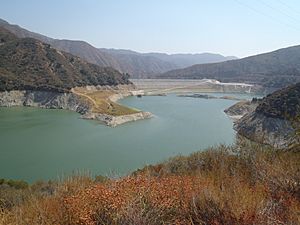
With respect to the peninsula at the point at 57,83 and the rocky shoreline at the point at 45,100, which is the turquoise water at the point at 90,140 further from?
the peninsula at the point at 57,83

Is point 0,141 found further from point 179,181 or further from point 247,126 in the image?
point 179,181

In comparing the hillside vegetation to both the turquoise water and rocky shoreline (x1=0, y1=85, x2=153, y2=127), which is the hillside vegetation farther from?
rocky shoreline (x1=0, y1=85, x2=153, y2=127)

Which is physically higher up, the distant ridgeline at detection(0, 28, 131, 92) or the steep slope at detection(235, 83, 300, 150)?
the distant ridgeline at detection(0, 28, 131, 92)

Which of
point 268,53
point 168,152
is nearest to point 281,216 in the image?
point 168,152

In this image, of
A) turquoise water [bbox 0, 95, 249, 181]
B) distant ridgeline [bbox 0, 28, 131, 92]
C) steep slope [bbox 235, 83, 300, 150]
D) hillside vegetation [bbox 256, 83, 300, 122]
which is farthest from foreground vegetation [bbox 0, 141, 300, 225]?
distant ridgeline [bbox 0, 28, 131, 92]

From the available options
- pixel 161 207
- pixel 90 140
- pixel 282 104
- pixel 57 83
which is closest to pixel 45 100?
pixel 57 83
